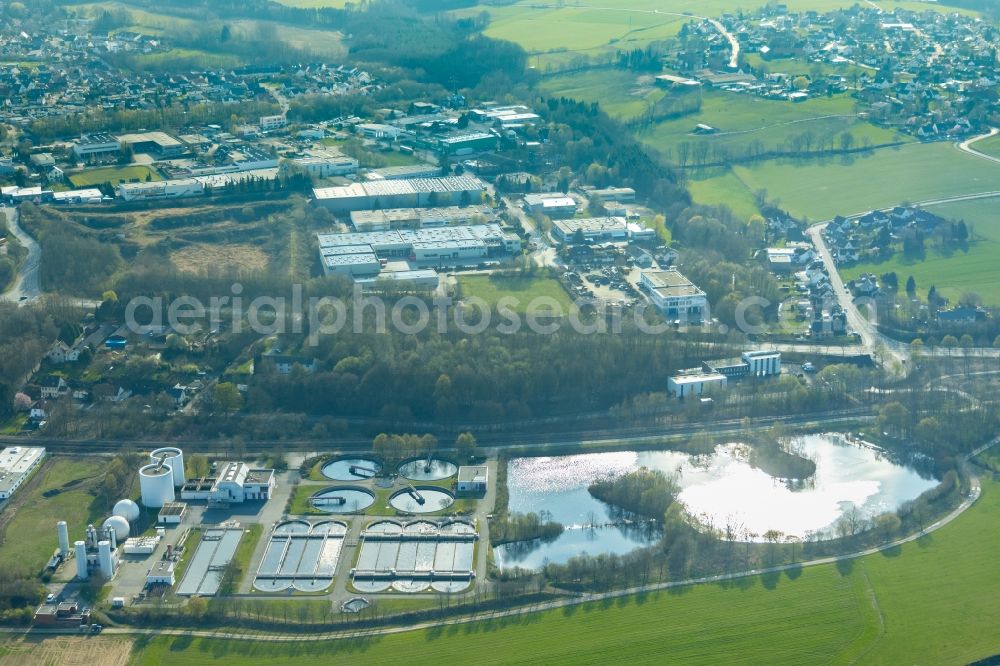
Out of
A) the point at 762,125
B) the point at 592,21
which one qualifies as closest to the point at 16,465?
the point at 762,125

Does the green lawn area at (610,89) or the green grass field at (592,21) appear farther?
the green grass field at (592,21)

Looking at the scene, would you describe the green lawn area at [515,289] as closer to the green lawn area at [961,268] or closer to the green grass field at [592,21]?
the green lawn area at [961,268]

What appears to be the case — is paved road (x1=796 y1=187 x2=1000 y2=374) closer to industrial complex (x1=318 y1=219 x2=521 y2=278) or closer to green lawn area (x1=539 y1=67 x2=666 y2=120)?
industrial complex (x1=318 y1=219 x2=521 y2=278)

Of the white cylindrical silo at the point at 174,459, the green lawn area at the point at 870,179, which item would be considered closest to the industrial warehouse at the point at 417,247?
the white cylindrical silo at the point at 174,459

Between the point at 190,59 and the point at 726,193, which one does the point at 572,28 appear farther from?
the point at 726,193

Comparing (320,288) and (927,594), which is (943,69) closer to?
(320,288)

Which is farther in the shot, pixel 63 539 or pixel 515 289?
pixel 515 289
